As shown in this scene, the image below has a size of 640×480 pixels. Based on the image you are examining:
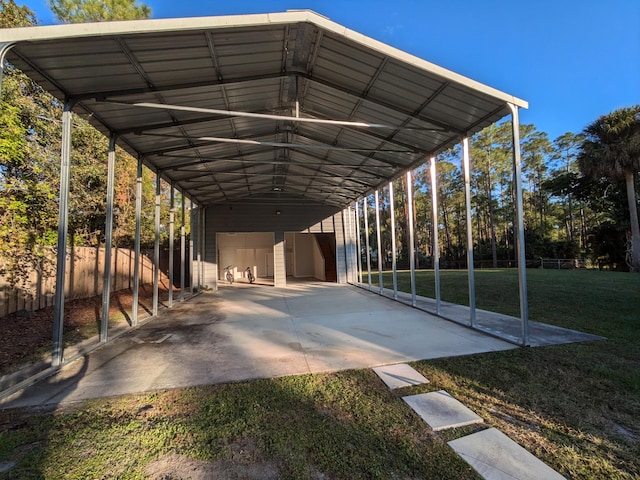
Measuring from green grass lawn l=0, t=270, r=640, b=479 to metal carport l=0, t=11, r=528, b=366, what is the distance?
131 cm

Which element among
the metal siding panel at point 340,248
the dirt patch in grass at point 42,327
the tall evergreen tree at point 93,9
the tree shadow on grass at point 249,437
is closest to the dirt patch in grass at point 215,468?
the tree shadow on grass at point 249,437

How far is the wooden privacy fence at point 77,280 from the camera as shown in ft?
16.5

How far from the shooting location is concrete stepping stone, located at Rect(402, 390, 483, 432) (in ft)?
7.04

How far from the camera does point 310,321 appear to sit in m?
5.55

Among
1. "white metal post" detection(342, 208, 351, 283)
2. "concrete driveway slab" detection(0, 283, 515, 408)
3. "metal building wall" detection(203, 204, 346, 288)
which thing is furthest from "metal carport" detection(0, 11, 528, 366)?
"white metal post" detection(342, 208, 351, 283)

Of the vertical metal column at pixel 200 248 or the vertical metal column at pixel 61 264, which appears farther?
the vertical metal column at pixel 200 248

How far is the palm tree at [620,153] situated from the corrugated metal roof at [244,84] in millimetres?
14852

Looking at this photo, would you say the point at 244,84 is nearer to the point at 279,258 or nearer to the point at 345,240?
the point at 279,258

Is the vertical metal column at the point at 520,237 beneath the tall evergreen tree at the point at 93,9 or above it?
beneath

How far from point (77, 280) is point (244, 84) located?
6.06 m

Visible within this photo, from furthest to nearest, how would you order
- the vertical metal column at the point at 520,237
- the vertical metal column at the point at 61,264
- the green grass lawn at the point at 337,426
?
the vertical metal column at the point at 520,237 → the vertical metal column at the point at 61,264 → the green grass lawn at the point at 337,426

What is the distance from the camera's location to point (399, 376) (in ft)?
9.77

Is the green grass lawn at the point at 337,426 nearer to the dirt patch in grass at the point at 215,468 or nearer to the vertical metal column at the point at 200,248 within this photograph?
the dirt patch in grass at the point at 215,468

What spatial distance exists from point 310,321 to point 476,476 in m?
4.07
